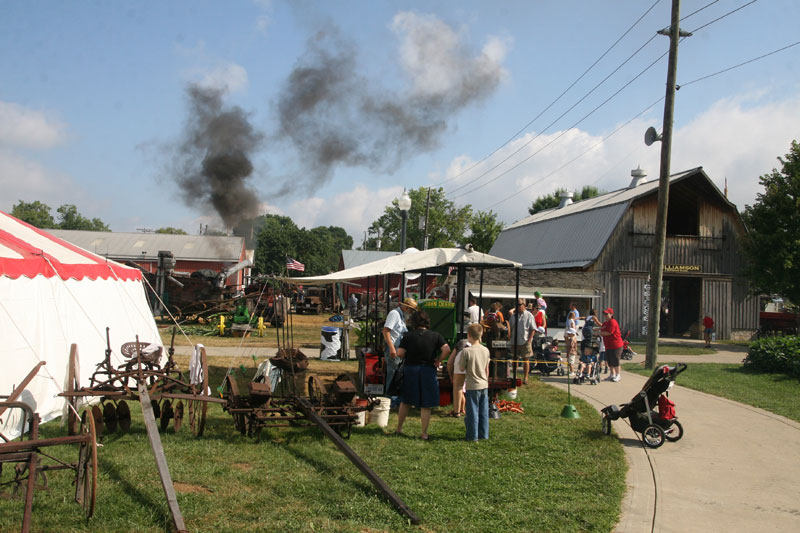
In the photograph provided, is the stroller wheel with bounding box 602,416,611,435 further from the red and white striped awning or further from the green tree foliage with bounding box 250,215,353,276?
the green tree foliage with bounding box 250,215,353,276

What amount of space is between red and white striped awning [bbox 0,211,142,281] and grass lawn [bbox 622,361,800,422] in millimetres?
11239

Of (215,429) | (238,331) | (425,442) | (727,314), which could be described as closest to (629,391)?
(425,442)

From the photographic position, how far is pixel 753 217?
78.4 ft

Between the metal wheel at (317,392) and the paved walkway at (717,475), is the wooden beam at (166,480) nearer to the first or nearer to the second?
the metal wheel at (317,392)

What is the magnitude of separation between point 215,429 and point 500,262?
196 inches

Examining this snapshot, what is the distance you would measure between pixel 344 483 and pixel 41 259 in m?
5.46

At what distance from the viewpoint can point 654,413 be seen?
26.6ft

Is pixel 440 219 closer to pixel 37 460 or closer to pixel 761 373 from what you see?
Answer: pixel 761 373

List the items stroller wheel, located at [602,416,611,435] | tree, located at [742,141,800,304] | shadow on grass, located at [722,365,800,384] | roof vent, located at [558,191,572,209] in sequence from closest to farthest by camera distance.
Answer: stroller wheel, located at [602,416,611,435], shadow on grass, located at [722,365,800,384], tree, located at [742,141,800,304], roof vent, located at [558,191,572,209]

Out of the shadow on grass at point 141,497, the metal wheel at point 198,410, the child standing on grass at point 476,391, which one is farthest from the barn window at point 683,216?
the shadow on grass at point 141,497

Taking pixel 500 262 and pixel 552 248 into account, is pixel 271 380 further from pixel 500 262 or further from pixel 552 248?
pixel 552 248

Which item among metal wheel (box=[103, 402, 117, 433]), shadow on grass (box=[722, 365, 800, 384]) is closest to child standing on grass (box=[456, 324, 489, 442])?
metal wheel (box=[103, 402, 117, 433])

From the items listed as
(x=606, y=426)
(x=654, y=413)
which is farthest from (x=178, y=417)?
(x=654, y=413)

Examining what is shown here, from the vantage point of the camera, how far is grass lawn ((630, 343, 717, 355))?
807 inches
